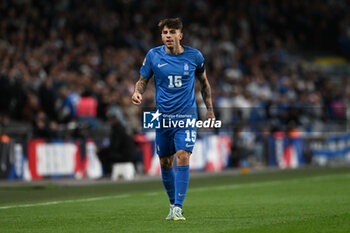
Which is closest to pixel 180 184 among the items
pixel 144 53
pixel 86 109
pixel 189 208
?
pixel 189 208

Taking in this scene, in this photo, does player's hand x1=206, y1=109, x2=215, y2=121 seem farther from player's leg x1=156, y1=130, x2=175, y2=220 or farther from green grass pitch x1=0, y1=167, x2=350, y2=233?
green grass pitch x1=0, y1=167, x2=350, y2=233

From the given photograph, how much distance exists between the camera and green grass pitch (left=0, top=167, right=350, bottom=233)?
790 cm

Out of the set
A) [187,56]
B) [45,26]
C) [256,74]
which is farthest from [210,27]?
[187,56]

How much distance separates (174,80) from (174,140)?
0.73m

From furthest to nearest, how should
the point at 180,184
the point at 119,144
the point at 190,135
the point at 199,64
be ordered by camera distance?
1. the point at 119,144
2. the point at 199,64
3. the point at 190,135
4. the point at 180,184

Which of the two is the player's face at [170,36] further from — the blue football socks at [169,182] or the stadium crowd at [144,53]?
the stadium crowd at [144,53]

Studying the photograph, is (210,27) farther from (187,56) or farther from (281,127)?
(187,56)

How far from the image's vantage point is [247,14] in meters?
32.5

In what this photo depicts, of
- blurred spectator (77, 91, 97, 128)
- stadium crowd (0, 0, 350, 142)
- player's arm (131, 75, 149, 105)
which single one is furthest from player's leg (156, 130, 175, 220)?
blurred spectator (77, 91, 97, 128)

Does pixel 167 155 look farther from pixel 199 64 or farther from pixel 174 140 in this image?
pixel 199 64

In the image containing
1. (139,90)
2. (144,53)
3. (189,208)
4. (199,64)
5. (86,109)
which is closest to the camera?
(139,90)

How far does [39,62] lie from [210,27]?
10896 millimetres

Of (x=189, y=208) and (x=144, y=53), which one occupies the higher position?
(x=144, y=53)

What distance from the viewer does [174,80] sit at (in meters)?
8.88
